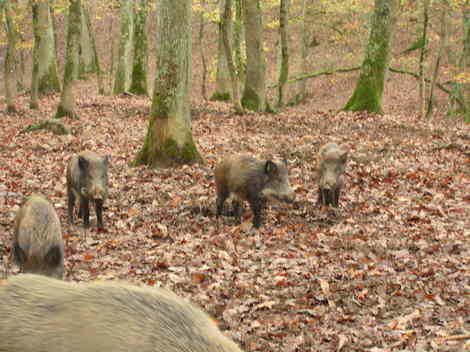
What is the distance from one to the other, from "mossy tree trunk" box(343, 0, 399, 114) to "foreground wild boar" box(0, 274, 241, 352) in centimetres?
1744

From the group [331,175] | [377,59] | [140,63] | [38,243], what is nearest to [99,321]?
[38,243]

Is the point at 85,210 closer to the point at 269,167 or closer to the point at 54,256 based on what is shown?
the point at 269,167

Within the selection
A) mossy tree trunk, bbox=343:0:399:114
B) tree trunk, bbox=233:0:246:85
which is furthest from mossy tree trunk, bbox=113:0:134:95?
mossy tree trunk, bbox=343:0:399:114

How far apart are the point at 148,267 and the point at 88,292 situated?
17.0 feet

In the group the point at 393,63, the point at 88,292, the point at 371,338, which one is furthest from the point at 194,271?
the point at 393,63

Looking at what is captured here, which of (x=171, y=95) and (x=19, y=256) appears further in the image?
(x=171, y=95)

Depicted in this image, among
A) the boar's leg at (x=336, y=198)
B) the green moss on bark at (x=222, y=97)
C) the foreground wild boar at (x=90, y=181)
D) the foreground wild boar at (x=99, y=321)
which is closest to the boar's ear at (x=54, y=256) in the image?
the foreground wild boar at (x=99, y=321)

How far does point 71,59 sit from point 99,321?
1662 centimetres

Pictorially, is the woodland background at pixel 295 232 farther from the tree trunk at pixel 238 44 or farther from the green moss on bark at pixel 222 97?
the tree trunk at pixel 238 44

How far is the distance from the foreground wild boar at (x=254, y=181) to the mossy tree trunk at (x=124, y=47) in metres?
18.1

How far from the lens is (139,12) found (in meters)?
26.6

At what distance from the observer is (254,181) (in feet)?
28.5

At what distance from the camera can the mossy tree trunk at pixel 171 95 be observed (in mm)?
11742

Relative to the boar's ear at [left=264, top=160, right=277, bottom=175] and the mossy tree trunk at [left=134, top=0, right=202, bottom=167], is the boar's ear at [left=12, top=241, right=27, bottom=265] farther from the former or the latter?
A: the mossy tree trunk at [left=134, top=0, right=202, bottom=167]
